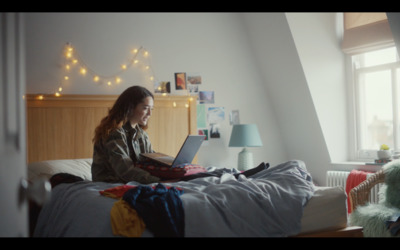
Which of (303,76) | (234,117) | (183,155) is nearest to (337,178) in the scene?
(303,76)

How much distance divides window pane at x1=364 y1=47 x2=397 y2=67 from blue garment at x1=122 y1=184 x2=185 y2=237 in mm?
3176

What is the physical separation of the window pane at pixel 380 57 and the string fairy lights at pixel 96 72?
7.44 ft

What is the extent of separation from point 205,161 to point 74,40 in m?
1.80

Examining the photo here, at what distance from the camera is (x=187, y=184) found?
2.09 m

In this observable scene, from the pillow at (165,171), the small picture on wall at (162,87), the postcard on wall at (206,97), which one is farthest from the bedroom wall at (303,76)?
the pillow at (165,171)

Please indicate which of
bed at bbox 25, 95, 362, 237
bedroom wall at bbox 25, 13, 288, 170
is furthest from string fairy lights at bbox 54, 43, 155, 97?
bed at bbox 25, 95, 362, 237

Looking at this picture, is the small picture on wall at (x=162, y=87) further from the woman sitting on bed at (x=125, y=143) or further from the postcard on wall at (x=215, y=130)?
the woman sitting on bed at (x=125, y=143)

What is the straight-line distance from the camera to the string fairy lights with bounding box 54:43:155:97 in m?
3.65

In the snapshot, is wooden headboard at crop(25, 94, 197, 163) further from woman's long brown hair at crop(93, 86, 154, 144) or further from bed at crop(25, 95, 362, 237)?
bed at crop(25, 95, 362, 237)

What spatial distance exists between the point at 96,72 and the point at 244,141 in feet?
5.28

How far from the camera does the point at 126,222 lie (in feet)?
5.29

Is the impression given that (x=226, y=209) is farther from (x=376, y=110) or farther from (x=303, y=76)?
(x=376, y=110)
